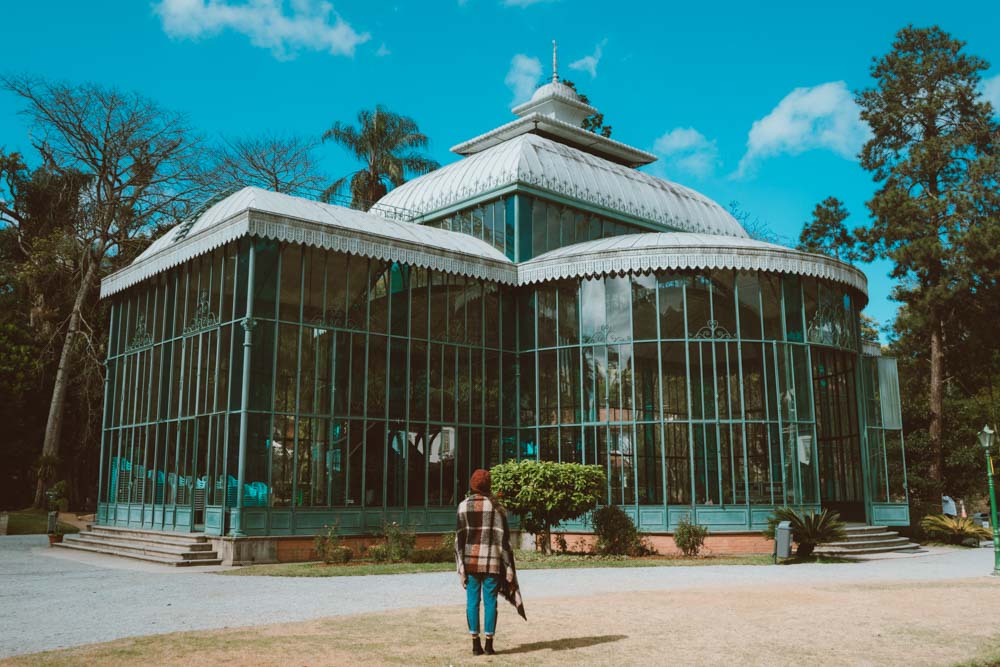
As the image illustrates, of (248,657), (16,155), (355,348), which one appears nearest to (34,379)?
(16,155)

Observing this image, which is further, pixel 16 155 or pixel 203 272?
pixel 16 155

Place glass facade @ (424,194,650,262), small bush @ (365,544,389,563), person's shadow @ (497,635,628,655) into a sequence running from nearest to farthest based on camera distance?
1. person's shadow @ (497,635,628,655)
2. small bush @ (365,544,389,563)
3. glass facade @ (424,194,650,262)

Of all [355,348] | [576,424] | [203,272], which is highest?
[203,272]

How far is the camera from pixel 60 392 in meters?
30.4

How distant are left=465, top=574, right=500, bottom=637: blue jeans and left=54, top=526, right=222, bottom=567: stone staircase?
1061 cm

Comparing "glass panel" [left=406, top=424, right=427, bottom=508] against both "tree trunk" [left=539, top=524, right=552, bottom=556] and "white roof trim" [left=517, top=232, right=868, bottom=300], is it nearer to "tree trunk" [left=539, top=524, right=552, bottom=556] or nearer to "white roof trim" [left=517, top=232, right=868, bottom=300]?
"tree trunk" [left=539, top=524, right=552, bottom=556]

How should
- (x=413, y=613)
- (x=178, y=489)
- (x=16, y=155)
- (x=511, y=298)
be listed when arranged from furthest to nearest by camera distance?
1. (x=16, y=155)
2. (x=511, y=298)
3. (x=178, y=489)
4. (x=413, y=613)

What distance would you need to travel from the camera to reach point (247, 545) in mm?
16641

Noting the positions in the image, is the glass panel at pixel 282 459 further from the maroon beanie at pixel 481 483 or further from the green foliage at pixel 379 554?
the maroon beanie at pixel 481 483

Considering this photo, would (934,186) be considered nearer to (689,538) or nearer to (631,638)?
(689,538)

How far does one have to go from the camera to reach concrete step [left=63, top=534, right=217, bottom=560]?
16606 mm

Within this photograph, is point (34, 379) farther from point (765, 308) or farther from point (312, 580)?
point (765, 308)

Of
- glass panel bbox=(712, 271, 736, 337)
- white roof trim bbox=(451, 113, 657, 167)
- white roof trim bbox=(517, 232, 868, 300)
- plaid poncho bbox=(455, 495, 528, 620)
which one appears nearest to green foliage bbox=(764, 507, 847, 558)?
glass panel bbox=(712, 271, 736, 337)

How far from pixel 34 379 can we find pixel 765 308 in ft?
89.6
